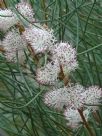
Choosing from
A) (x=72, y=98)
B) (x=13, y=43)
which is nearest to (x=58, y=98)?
(x=72, y=98)

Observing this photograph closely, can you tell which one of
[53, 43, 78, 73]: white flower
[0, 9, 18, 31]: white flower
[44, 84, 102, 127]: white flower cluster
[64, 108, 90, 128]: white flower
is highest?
[0, 9, 18, 31]: white flower

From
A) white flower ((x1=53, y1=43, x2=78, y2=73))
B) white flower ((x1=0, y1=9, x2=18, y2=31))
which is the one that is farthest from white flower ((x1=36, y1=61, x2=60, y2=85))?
white flower ((x1=0, y1=9, x2=18, y2=31))

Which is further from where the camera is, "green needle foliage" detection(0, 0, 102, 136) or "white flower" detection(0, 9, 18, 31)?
"green needle foliage" detection(0, 0, 102, 136)

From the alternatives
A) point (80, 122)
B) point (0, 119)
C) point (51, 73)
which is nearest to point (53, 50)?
point (51, 73)

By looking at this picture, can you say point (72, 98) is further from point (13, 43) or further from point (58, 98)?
point (13, 43)

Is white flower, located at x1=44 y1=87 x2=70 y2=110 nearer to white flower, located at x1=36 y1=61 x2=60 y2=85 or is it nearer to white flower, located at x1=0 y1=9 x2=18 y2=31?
white flower, located at x1=36 y1=61 x2=60 y2=85

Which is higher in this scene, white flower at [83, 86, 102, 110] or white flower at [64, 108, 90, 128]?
white flower at [83, 86, 102, 110]

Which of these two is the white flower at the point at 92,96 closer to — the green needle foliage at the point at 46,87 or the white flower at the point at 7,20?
the green needle foliage at the point at 46,87
